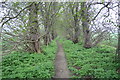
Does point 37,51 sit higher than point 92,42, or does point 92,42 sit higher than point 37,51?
point 92,42

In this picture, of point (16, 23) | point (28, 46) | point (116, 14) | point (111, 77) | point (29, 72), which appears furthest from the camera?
point (28, 46)

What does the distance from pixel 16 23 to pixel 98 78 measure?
5507 mm

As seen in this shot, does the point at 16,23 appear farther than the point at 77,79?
Yes

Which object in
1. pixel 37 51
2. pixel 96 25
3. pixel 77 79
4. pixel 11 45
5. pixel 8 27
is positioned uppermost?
pixel 96 25

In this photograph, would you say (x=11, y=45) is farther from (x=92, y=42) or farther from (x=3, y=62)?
(x=92, y=42)

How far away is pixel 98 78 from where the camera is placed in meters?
4.02

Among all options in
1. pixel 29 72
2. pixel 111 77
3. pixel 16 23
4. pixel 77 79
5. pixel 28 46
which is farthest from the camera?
pixel 28 46

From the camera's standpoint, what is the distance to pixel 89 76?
4328 mm

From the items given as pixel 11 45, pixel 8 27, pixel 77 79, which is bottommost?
pixel 77 79

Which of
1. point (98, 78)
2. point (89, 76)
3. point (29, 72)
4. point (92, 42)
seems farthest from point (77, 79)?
point (92, 42)

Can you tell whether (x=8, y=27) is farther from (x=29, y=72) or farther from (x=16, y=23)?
(x=29, y=72)

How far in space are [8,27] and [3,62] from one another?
2.35 metres

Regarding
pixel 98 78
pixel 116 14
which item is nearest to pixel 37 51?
pixel 98 78

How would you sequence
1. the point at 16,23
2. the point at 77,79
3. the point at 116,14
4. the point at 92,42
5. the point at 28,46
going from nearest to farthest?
the point at 77,79, the point at 116,14, the point at 16,23, the point at 28,46, the point at 92,42
